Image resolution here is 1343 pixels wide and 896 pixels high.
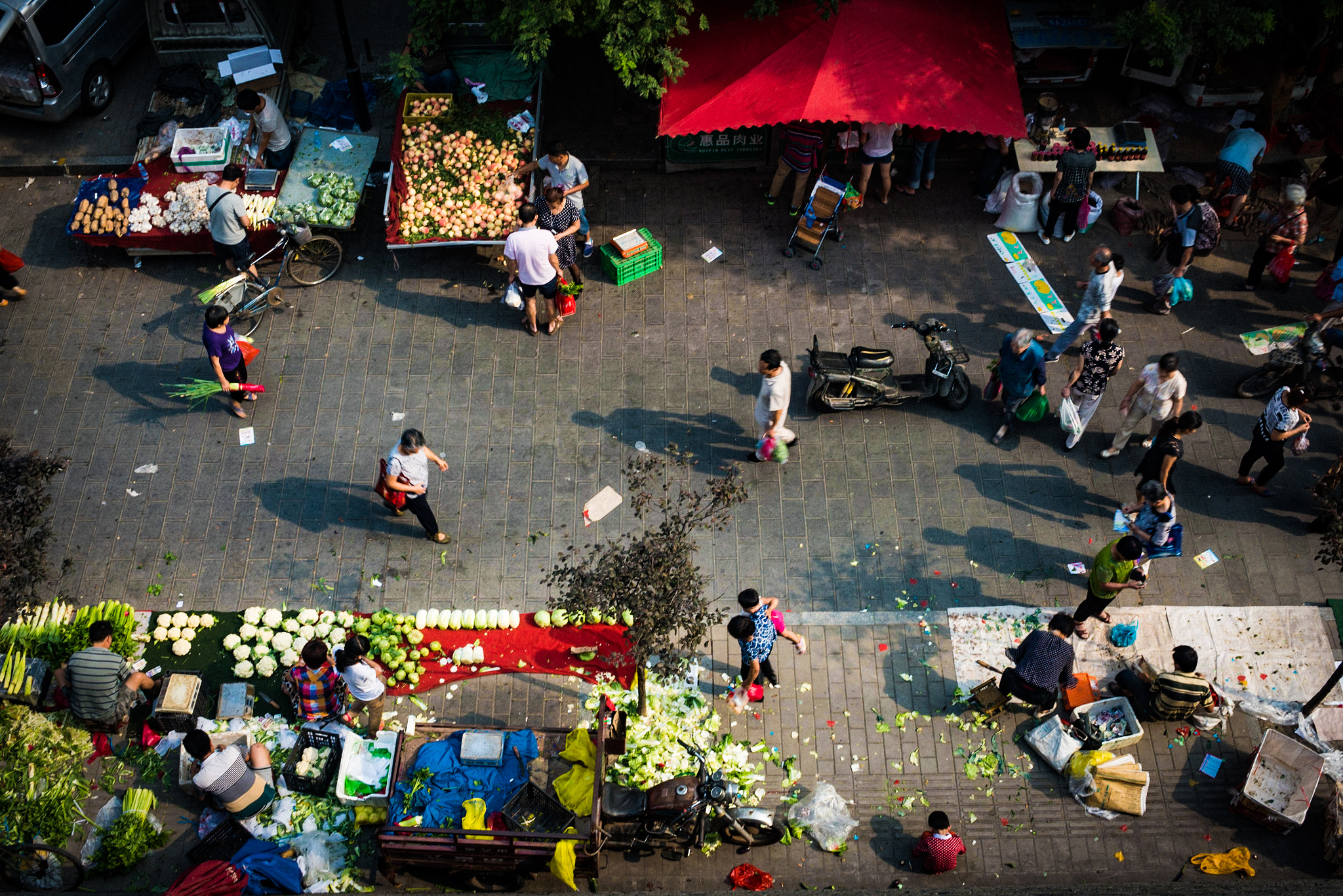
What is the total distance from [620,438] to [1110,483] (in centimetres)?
582

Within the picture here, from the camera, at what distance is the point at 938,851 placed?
8.80 meters

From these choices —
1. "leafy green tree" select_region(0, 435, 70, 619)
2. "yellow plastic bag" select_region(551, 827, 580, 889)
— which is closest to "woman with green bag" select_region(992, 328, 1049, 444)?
"yellow plastic bag" select_region(551, 827, 580, 889)

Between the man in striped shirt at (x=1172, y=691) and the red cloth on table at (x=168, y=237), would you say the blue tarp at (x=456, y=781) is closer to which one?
the man in striped shirt at (x=1172, y=691)

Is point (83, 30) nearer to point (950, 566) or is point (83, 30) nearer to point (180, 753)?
point (180, 753)

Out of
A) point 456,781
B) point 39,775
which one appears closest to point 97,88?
point 39,775

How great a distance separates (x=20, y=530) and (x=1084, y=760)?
10.2 metres

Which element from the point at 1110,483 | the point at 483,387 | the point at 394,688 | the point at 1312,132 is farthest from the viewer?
the point at 1312,132

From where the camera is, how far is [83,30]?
15.4 meters

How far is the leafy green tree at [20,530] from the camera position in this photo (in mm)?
9070

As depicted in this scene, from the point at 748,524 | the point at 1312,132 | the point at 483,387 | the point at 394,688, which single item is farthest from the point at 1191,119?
the point at 394,688

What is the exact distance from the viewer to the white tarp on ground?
10227 mm

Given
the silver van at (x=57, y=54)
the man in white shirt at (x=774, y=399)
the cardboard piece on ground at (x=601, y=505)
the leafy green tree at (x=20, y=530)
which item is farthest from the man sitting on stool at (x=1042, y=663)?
the silver van at (x=57, y=54)

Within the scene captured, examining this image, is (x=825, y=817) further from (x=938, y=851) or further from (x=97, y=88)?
(x=97, y=88)

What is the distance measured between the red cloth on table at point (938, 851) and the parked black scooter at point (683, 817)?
1.26m
